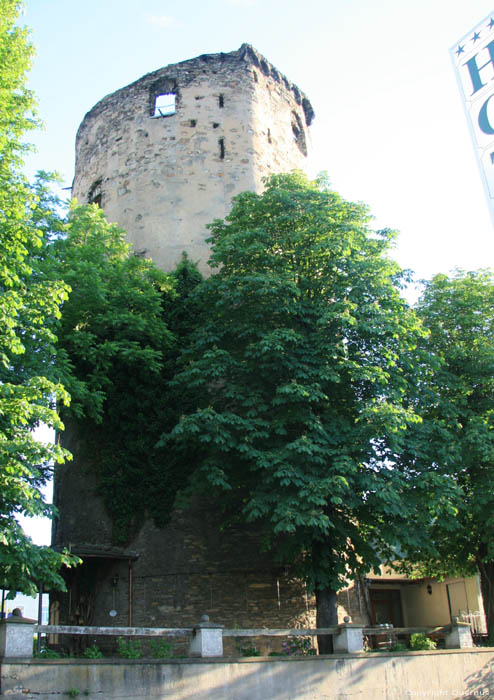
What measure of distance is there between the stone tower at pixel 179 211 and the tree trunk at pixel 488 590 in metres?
4.57

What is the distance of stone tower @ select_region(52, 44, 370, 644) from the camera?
16.9 m

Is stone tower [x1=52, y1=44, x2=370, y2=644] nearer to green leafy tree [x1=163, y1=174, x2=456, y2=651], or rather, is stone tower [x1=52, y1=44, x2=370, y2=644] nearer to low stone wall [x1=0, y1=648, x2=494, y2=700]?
green leafy tree [x1=163, y1=174, x2=456, y2=651]

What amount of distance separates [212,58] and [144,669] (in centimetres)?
2223

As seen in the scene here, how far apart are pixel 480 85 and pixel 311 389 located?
8.22 m

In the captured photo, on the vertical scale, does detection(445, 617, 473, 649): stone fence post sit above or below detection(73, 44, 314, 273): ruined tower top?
below

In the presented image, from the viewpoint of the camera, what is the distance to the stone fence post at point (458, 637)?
48.7ft

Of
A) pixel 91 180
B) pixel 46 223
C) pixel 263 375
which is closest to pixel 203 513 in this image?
pixel 263 375

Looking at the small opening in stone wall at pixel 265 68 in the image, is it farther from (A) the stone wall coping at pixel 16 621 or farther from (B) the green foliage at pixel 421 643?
(A) the stone wall coping at pixel 16 621

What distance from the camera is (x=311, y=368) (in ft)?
49.2

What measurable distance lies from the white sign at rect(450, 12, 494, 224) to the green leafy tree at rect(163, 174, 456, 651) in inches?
302

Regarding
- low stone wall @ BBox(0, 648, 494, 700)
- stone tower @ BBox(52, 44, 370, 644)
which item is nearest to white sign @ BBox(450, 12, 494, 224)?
low stone wall @ BBox(0, 648, 494, 700)

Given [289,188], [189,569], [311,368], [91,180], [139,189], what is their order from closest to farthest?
[311,368] < [189,569] < [289,188] < [139,189] < [91,180]

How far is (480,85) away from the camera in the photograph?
7000 millimetres

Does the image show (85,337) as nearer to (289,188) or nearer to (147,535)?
(147,535)
